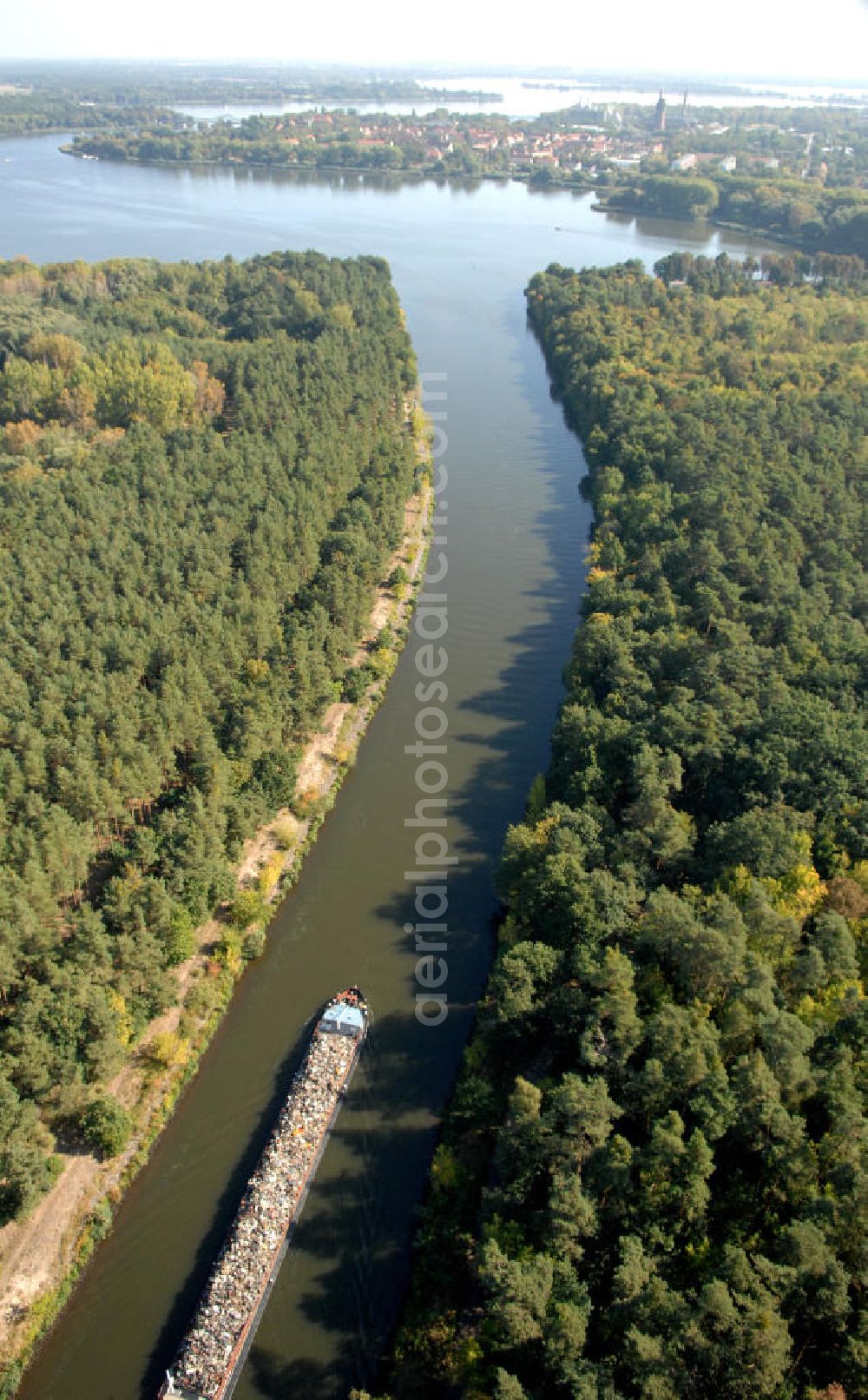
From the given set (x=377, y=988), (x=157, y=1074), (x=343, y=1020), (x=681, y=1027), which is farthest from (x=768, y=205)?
(x=157, y=1074)

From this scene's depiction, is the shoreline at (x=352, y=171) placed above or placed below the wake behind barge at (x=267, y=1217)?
above

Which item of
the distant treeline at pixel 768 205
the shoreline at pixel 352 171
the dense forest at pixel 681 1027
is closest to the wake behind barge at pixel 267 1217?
the dense forest at pixel 681 1027

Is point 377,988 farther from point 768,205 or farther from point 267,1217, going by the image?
point 768,205

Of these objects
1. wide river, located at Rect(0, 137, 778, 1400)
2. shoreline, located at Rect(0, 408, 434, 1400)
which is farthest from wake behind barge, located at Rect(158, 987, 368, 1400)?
shoreline, located at Rect(0, 408, 434, 1400)

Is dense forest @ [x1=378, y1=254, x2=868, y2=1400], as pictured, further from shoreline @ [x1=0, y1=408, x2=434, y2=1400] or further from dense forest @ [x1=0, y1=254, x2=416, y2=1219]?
dense forest @ [x1=0, y1=254, x2=416, y2=1219]

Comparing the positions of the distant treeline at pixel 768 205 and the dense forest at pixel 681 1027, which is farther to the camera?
the distant treeline at pixel 768 205

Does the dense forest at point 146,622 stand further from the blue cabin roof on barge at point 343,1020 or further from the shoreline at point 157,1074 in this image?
the blue cabin roof on barge at point 343,1020
